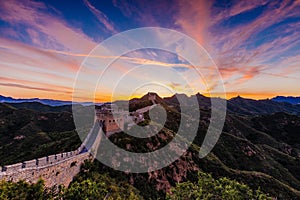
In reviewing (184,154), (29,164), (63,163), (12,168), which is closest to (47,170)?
(29,164)

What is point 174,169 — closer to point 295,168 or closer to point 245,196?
point 245,196

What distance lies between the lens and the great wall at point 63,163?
56.1ft

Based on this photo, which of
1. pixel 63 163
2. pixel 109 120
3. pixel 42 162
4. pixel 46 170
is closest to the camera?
pixel 46 170

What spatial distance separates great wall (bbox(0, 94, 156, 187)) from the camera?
17.1m

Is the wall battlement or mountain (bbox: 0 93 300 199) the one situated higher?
the wall battlement

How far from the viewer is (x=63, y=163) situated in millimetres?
26484

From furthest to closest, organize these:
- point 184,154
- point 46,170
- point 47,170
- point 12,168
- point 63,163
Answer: point 184,154, point 63,163, point 47,170, point 46,170, point 12,168

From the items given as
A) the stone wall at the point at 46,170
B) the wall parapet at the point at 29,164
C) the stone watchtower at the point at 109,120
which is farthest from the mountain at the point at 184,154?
the wall parapet at the point at 29,164

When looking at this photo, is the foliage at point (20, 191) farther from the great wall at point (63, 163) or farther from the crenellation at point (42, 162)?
the crenellation at point (42, 162)

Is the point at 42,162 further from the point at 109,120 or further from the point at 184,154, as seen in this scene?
the point at 184,154

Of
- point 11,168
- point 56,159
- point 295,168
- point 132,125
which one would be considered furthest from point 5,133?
point 295,168

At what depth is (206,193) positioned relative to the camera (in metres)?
26.7

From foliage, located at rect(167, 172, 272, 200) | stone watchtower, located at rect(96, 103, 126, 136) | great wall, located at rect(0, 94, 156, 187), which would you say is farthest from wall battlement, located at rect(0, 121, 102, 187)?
stone watchtower, located at rect(96, 103, 126, 136)

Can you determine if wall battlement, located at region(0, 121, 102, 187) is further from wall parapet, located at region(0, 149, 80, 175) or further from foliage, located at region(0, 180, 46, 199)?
foliage, located at region(0, 180, 46, 199)
